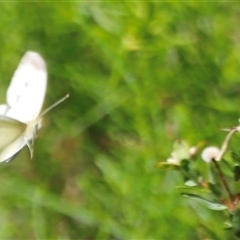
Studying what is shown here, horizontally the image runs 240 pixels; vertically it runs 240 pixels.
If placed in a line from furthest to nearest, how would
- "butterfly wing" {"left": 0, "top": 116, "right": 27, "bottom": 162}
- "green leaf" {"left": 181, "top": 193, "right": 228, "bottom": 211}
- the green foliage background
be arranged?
1. the green foliage background
2. "butterfly wing" {"left": 0, "top": 116, "right": 27, "bottom": 162}
3. "green leaf" {"left": 181, "top": 193, "right": 228, "bottom": 211}

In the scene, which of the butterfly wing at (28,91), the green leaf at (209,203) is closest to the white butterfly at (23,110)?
the butterfly wing at (28,91)

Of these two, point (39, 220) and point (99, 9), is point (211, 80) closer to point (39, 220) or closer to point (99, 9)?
point (99, 9)

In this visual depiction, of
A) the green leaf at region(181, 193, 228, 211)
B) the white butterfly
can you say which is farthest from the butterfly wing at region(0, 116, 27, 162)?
the green leaf at region(181, 193, 228, 211)

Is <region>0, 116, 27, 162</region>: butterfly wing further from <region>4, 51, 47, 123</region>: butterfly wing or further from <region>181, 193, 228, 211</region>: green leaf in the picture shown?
<region>181, 193, 228, 211</region>: green leaf

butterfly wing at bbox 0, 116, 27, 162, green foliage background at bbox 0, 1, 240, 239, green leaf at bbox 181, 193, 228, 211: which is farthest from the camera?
green foliage background at bbox 0, 1, 240, 239

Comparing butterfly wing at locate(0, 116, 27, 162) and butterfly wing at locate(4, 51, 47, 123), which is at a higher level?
butterfly wing at locate(4, 51, 47, 123)

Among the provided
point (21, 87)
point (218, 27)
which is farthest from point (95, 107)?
point (21, 87)
